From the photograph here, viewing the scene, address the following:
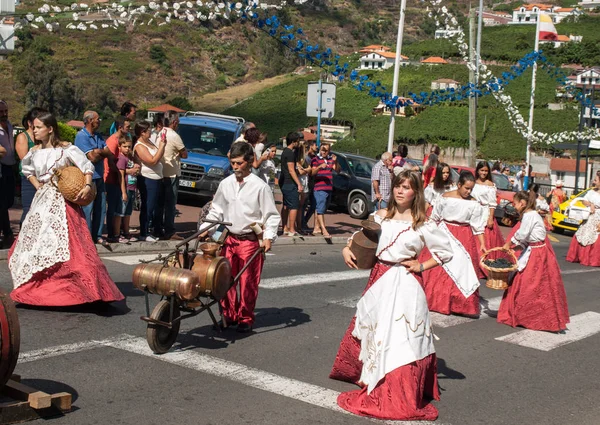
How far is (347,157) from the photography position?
2412cm

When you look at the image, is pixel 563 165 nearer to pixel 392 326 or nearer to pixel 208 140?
pixel 208 140

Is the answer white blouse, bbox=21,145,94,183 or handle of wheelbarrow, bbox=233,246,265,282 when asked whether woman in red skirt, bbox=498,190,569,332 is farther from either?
white blouse, bbox=21,145,94,183

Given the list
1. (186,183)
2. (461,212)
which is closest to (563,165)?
(186,183)

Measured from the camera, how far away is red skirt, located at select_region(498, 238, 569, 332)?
10078mm

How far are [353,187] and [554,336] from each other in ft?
44.0

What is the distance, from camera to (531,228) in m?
10.3

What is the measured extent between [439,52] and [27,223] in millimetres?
121911

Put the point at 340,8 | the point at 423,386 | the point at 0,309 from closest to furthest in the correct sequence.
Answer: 1. the point at 0,309
2. the point at 423,386
3. the point at 340,8

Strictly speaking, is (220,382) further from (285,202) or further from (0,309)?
(285,202)

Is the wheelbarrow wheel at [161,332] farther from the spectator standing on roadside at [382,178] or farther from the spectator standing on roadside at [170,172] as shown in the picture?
the spectator standing on roadside at [382,178]

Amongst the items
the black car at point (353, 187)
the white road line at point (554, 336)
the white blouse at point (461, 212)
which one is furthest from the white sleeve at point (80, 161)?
the black car at point (353, 187)

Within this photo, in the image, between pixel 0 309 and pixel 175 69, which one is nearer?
pixel 0 309

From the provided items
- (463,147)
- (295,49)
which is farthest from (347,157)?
(463,147)

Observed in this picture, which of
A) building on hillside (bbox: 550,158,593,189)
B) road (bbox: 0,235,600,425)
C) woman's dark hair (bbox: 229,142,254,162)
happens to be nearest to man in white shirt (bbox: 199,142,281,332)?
woman's dark hair (bbox: 229,142,254,162)
